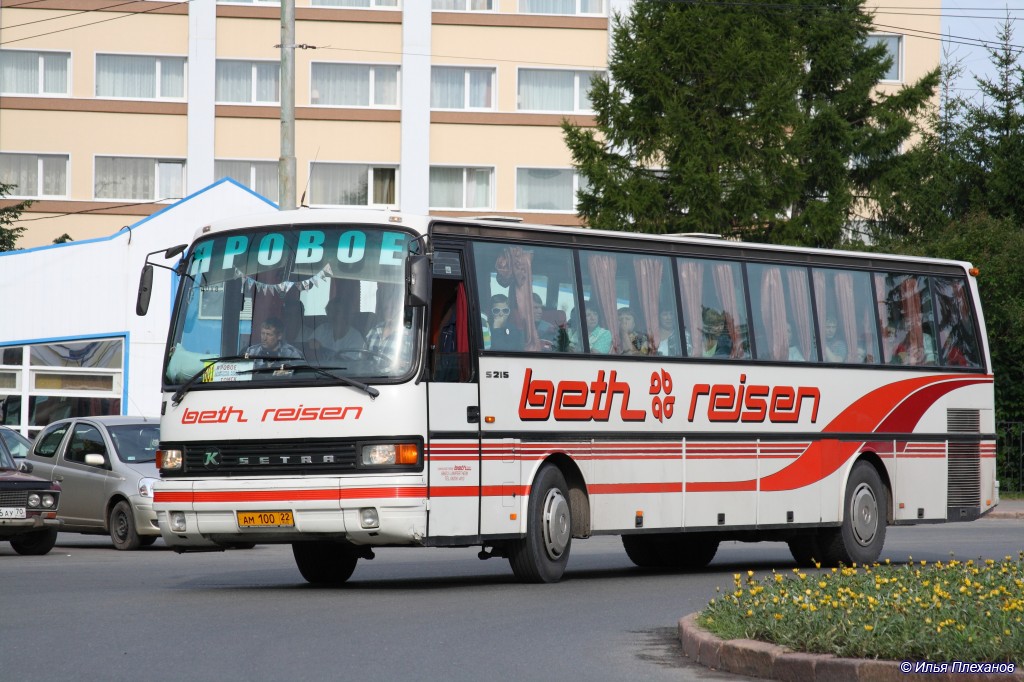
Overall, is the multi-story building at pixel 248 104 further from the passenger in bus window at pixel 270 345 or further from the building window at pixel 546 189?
the passenger in bus window at pixel 270 345

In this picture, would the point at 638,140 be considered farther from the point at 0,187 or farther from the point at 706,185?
the point at 0,187

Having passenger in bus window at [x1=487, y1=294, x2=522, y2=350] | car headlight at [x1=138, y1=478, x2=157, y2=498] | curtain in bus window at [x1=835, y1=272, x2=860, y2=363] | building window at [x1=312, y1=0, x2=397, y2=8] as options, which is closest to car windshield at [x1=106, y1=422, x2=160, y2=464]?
car headlight at [x1=138, y1=478, x2=157, y2=498]

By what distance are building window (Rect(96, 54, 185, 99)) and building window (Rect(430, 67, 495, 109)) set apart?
7.66 m

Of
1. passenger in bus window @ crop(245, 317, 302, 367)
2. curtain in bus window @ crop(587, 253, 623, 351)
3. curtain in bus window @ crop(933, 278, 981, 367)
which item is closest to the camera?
passenger in bus window @ crop(245, 317, 302, 367)

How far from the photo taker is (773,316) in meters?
17.8

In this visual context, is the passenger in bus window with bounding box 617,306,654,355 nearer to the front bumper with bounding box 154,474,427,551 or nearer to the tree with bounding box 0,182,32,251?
the front bumper with bounding box 154,474,427,551

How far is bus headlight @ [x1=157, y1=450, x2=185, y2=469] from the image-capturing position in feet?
47.5

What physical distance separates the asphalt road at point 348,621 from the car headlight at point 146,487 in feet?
6.54

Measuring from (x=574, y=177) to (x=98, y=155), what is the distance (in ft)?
47.5

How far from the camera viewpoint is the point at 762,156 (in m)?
43.7

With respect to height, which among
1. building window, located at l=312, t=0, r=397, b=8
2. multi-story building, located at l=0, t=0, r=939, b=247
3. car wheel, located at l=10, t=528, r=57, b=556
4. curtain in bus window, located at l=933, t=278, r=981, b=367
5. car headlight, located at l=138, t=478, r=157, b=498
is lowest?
car wheel, located at l=10, t=528, r=57, b=556

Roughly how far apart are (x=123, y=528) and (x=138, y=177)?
1231 inches

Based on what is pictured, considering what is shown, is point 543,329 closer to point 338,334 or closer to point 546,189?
point 338,334

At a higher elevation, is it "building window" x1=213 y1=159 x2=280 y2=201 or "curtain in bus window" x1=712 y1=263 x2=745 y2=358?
"building window" x1=213 y1=159 x2=280 y2=201
